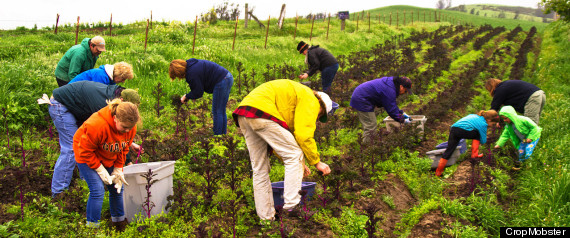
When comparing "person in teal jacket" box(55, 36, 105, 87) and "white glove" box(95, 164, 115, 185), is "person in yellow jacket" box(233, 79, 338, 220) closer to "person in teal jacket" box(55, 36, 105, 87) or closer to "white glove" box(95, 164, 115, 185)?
"white glove" box(95, 164, 115, 185)

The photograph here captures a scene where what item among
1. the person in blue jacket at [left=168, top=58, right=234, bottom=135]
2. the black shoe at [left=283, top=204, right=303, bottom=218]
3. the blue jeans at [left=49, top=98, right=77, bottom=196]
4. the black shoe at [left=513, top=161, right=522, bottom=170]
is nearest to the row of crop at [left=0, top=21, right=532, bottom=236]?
the black shoe at [left=283, top=204, right=303, bottom=218]

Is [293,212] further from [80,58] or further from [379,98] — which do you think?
[80,58]

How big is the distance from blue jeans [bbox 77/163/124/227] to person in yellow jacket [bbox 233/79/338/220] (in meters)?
1.36

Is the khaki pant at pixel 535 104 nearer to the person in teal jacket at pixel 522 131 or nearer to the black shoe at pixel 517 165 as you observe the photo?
the person in teal jacket at pixel 522 131

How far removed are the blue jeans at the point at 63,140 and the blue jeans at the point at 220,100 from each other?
232cm

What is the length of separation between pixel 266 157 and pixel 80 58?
10.8 feet

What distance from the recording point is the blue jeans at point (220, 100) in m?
6.21

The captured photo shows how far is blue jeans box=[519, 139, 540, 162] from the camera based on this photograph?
5.80 meters

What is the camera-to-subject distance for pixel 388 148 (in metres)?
6.00

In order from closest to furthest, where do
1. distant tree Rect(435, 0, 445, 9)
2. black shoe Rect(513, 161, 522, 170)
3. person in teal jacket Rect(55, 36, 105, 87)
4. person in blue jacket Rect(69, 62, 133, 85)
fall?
person in blue jacket Rect(69, 62, 133, 85) → person in teal jacket Rect(55, 36, 105, 87) → black shoe Rect(513, 161, 522, 170) → distant tree Rect(435, 0, 445, 9)

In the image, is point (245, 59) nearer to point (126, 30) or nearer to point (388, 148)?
point (388, 148)

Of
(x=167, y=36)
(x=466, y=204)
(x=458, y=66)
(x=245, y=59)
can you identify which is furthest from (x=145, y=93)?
(x=458, y=66)

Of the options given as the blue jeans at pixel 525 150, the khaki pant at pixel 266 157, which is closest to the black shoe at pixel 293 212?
the khaki pant at pixel 266 157

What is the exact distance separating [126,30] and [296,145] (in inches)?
643
